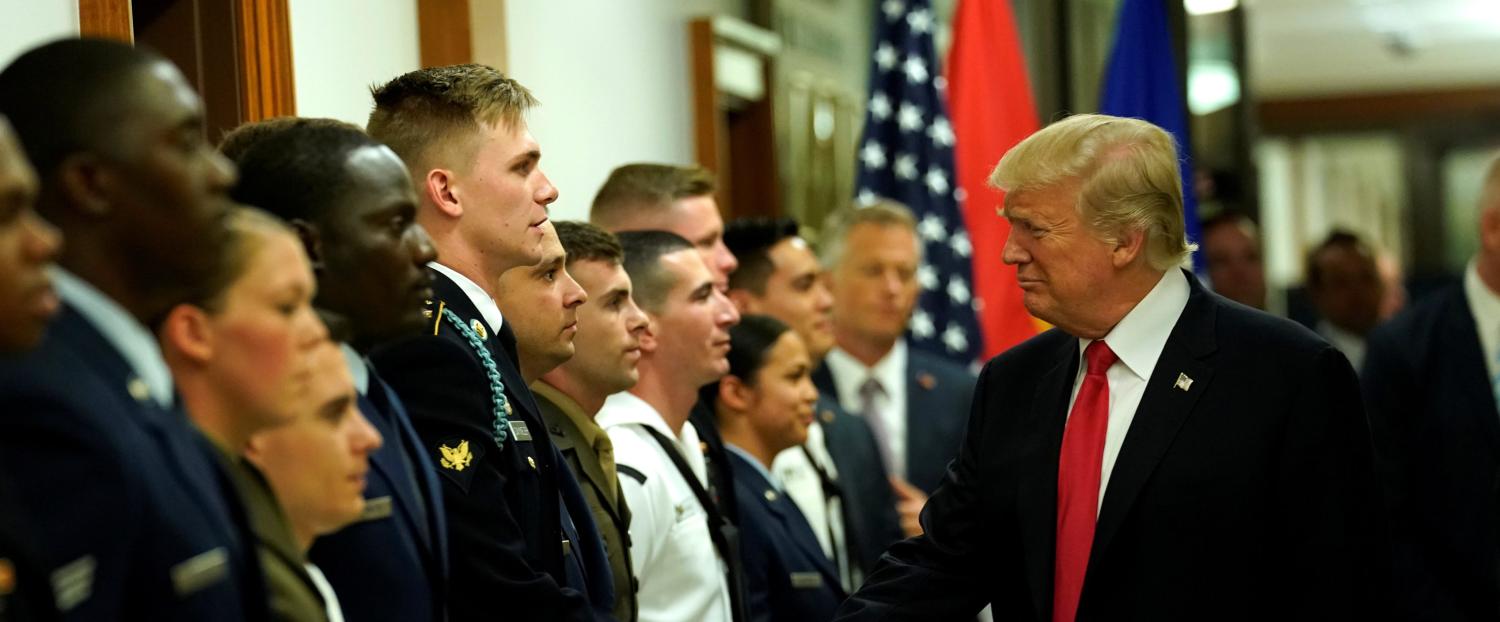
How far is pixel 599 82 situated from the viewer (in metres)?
5.95

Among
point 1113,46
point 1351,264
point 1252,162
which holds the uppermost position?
point 1113,46

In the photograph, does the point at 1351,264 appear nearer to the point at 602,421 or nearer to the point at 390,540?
the point at 602,421

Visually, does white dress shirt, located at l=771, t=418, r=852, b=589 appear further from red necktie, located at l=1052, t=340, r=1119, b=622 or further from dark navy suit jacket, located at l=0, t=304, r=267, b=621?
dark navy suit jacket, located at l=0, t=304, r=267, b=621

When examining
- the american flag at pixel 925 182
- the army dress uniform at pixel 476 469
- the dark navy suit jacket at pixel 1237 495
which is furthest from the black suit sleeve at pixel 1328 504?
the american flag at pixel 925 182

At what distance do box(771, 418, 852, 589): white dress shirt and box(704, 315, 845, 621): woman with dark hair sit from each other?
23 cm

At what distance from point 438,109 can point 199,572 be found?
1.56 meters

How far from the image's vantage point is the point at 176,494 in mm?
1833

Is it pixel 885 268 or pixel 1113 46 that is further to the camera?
pixel 1113 46

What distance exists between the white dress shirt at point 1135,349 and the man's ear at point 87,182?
188cm

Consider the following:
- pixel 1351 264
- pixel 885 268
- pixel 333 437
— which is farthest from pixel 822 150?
pixel 333 437

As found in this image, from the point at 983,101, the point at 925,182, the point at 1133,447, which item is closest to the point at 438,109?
the point at 1133,447

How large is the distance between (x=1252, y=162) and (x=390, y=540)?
6.66 meters

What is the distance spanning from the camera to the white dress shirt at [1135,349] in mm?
3217

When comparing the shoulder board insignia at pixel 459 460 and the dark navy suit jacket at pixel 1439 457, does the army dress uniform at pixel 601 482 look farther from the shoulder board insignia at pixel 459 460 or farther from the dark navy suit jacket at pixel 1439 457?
the dark navy suit jacket at pixel 1439 457
